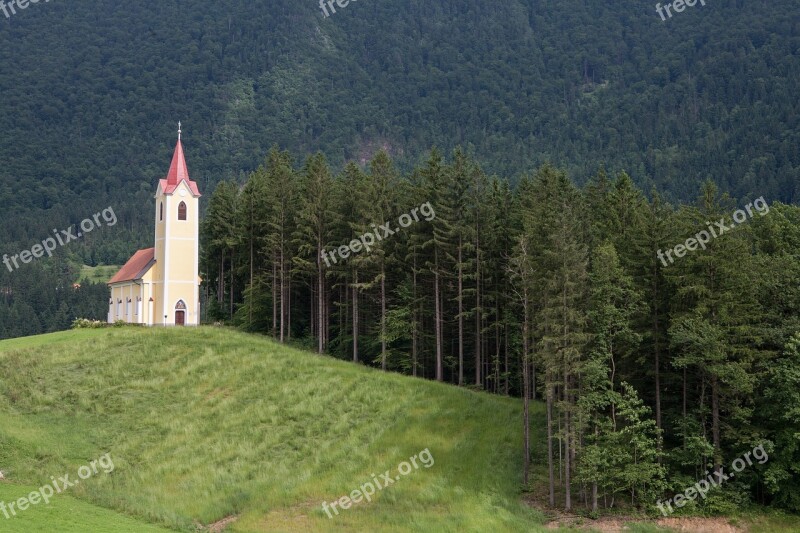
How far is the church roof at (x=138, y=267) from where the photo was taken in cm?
7000

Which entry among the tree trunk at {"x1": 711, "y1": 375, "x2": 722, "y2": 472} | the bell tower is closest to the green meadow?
the tree trunk at {"x1": 711, "y1": 375, "x2": 722, "y2": 472}

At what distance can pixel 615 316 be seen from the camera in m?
37.5

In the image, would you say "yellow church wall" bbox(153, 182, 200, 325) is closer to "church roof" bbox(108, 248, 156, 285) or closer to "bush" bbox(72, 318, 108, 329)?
"church roof" bbox(108, 248, 156, 285)

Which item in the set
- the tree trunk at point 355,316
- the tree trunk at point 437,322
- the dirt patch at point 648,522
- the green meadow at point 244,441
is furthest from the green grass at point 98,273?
the dirt patch at point 648,522

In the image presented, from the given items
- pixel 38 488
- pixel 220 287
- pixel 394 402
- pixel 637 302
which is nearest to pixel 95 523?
pixel 38 488

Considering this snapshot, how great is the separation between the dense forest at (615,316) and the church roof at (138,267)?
923 inches

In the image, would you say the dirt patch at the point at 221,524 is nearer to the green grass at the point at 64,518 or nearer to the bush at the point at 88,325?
the green grass at the point at 64,518

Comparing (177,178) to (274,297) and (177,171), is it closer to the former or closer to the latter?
(177,171)

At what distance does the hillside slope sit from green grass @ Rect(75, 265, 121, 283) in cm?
13239

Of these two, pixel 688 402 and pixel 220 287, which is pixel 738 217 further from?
pixel 220 287

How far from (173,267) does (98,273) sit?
130 m

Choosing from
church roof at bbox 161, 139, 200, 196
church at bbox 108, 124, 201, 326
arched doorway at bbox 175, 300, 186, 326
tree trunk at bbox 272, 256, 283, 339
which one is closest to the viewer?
tree trunk at bbox 272, 256, 283, 339

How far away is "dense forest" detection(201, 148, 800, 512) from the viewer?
3638cm

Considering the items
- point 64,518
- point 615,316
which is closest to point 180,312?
point 64,518
